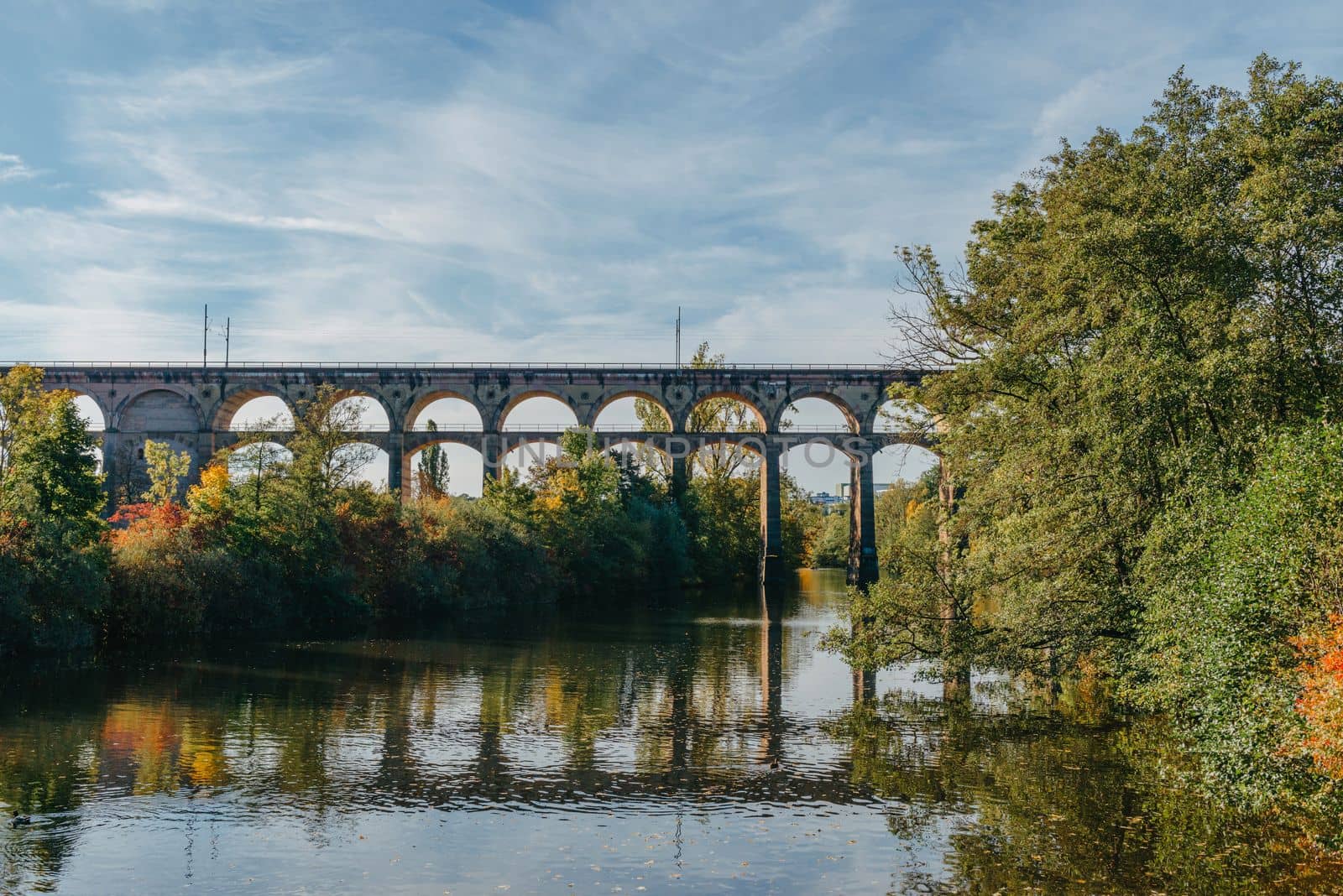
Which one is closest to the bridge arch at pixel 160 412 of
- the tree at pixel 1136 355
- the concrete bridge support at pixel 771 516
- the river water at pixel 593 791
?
the concrete bridge support at pixel 771 516

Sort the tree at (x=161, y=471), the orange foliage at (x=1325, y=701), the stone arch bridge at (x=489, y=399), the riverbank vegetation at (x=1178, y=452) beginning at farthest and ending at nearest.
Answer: the stone arch bridge at (x=489, y=399) → the tree at (x=161, y=471) → the riverbank vegetation at (x=1178, y=452) → the orange foliage at (x=1325, y=701)

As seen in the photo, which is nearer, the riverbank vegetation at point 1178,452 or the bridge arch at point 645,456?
the riverbank vegetation at point 1178,452

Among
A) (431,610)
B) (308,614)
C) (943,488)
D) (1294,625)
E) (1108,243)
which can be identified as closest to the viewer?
(1294,625)

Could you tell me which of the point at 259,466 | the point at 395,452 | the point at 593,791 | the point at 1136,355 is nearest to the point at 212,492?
the point at 259,466

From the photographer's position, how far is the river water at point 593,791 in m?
9.87

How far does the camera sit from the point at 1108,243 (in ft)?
49.1

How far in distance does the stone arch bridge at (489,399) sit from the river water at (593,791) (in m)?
32.2

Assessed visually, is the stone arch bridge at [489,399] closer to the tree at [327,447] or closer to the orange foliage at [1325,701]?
the tree at [327,447]

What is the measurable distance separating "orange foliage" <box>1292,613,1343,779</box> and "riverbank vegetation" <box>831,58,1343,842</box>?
1.1 inches

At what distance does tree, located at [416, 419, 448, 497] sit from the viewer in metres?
55.4

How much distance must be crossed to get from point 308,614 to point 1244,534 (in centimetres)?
2829

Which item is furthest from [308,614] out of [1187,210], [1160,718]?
[1187,210]

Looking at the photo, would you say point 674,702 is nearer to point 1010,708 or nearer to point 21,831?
point 1010,708

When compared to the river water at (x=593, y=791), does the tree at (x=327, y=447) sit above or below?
above
